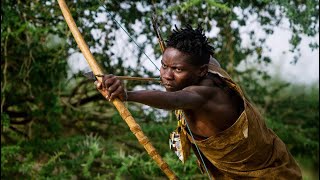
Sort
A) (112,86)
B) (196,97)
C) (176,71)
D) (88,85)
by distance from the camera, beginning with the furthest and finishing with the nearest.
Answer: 1. (88,85)
2. (176,71)
3. (196,97)
4. (112,86)

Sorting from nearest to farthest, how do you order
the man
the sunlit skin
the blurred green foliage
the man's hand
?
the man's hand → the sunlit skin → the man → the blurred green foliage

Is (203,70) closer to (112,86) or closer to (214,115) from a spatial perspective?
(214,115)

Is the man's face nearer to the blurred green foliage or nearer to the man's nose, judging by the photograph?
the man's nose

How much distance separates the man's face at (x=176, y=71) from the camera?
3.18 m

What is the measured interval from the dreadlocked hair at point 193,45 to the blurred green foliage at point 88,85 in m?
1.76

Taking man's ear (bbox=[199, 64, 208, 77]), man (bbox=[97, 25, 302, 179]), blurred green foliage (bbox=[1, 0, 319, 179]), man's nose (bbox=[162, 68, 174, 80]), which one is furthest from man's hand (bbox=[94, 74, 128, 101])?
blurred green foliage (bbox=[1, 0, 319, 179])

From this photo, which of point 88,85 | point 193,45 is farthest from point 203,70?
point 88,85

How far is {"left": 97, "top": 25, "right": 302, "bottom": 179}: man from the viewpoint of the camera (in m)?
3.17

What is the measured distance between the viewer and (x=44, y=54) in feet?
21.9

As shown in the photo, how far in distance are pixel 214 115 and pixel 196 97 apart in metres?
0.28

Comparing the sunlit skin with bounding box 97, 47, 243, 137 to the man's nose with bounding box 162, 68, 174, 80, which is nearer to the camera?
the sunlit skin with bounding box 97, 47, 243, 137

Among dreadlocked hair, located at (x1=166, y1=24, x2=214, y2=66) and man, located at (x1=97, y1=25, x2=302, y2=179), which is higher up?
dreadlocked hair, located at (x1=166, y1=24, x2=214, y2=66)

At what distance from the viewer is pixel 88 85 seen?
7691 mm

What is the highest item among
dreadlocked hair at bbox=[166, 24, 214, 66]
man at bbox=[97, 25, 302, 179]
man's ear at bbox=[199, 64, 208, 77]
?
dreadlocked hair at bbox=[166, 24, 214, 66]
